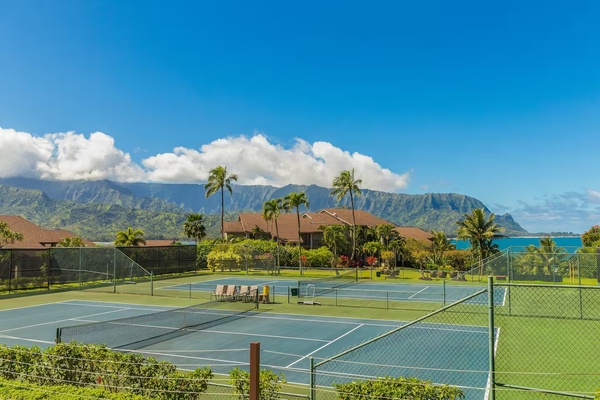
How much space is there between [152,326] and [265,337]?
470 centimetres

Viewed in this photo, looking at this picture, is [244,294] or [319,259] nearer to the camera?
[244,294]

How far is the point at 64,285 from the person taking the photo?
36344mm

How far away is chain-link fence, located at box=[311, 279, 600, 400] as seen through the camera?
1124cm

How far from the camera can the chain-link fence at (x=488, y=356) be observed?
11242mm

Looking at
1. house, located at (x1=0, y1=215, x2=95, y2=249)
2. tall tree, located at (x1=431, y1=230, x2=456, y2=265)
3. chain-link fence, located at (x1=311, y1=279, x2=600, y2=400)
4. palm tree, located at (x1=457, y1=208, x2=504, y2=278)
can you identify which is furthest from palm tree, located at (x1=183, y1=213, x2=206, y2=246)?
chain-link fence, located at (x1=311, y1=279, x2=600, y2=400)

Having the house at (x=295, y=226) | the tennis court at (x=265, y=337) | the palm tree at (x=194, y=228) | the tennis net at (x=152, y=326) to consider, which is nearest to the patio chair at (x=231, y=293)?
the tennis net at (x=152, y=326)

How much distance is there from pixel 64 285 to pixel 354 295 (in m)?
22.6

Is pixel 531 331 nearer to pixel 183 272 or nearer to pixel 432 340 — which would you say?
pixel 432 340

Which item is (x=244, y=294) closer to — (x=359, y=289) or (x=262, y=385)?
(x=359, y=289)

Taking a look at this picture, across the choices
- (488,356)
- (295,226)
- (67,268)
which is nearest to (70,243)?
(67,268)

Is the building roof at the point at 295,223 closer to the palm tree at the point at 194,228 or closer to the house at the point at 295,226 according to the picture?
the house at the point at 295,226

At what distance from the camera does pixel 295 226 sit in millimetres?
79625

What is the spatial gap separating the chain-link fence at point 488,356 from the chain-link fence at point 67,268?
21513 millimetres

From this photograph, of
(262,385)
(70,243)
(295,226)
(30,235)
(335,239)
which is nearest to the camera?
(262,385)
